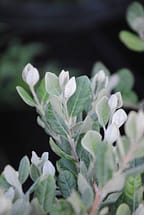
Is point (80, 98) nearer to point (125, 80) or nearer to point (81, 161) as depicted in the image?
point (81, 161)

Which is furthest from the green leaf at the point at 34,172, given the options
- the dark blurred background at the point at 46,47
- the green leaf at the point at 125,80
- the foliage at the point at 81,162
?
the dark blurred background at the point at 46,47

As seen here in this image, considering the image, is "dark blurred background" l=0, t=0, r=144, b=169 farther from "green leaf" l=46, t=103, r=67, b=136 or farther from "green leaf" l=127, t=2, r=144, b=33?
"green leaf" l=46, t=103, r=67, b=136

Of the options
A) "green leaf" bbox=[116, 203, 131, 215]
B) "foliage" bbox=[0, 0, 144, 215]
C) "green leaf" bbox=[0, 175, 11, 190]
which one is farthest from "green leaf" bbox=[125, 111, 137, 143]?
"green leaf" bbox=[0, 175, 11, 190]

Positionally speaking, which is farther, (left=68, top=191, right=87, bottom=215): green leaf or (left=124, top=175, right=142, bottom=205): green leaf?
(left=124, top=175, right=142, bottom=205): green leaf

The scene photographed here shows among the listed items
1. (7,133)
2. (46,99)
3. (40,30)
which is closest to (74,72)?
(7,133)

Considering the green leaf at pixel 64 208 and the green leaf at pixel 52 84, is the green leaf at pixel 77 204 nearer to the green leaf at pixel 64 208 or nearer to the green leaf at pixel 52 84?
the green leaf at pixel 64 208

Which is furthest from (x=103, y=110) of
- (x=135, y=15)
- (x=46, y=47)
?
(x=46, y=47)
